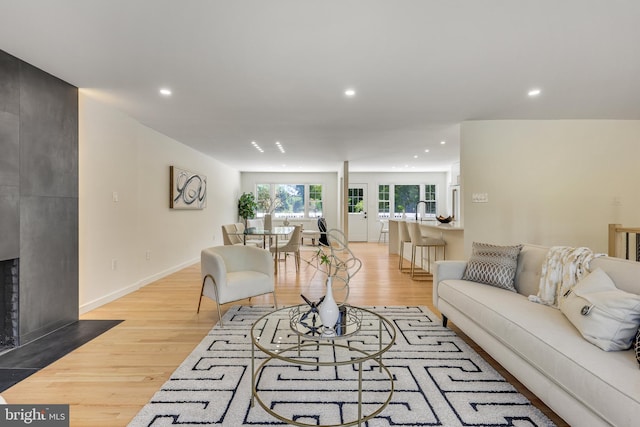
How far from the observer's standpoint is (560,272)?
2291 millimetres

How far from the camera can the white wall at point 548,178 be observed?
4.44 metres

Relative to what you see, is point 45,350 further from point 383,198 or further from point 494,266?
point 383,198

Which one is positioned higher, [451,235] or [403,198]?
[403,198]

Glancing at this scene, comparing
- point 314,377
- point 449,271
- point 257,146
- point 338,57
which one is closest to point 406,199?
point 257,146

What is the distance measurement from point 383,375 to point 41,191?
3206 mm

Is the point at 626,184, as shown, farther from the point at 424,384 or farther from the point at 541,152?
the point at 424,384

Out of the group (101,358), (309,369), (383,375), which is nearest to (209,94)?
(101,358)

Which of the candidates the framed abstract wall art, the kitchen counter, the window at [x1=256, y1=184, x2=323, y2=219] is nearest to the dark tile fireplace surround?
the framed abstract wall art

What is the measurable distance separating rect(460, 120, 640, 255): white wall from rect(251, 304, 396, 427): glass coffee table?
3011mm

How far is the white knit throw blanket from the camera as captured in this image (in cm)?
215

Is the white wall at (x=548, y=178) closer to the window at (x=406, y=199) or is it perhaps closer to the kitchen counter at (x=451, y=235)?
the kitchen counter at (x=451, y=235)

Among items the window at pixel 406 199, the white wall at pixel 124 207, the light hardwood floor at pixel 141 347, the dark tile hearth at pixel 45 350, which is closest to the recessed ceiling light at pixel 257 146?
the white wall at pixel 124 207

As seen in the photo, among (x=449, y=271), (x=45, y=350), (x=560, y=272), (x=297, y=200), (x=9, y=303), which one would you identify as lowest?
(x=45, y=350)

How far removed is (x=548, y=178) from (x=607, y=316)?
3559 mm
